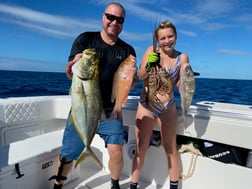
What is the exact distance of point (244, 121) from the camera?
9.75ft

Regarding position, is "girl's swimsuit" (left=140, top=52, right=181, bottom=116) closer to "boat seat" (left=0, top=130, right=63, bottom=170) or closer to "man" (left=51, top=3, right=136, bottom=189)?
"man" (left=51, top=3, right=136, bottom=189)

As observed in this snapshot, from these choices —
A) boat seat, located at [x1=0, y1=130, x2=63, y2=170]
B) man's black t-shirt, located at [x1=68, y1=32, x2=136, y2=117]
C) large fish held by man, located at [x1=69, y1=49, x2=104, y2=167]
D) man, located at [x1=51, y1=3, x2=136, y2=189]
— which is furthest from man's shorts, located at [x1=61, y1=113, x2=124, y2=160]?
large fish held by man, located at [x1=69, y1=49, x2=104, y2=167]

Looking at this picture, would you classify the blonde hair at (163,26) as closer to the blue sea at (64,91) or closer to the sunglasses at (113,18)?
the sunglasses at (113,18)

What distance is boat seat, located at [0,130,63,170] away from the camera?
2650 millimetres

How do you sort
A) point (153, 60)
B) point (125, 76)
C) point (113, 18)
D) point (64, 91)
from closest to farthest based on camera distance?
point (125, 76)
point (153, 60)
point (113, 18)
point (64, 91)

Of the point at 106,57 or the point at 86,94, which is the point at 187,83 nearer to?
the point at 106,57

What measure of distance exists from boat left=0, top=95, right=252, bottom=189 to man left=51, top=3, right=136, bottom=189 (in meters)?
0.37

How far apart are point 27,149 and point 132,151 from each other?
152cm

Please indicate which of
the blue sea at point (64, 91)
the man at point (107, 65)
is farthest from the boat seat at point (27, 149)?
the blue sea at point (64, 91)

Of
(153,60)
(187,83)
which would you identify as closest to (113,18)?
(153,60)

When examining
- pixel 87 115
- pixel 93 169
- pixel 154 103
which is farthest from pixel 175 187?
pixel 87 115

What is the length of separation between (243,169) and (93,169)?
2.24 meters

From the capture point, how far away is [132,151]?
3.77 meters

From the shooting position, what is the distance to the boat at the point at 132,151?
9.50 feet
